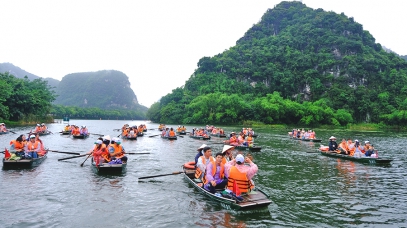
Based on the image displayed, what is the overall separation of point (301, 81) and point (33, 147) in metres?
104

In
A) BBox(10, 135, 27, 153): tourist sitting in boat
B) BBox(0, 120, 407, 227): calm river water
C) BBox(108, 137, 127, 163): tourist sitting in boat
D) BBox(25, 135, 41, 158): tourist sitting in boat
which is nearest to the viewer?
BBox(0, 120, 407, 227): calm river water

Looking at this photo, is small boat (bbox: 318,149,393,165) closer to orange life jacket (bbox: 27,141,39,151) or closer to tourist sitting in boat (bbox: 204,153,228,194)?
tourist sitting in boat (bbox: 204,153,228,194)

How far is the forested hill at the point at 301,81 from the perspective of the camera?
86688 mm

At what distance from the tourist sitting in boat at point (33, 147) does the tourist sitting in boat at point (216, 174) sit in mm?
11797

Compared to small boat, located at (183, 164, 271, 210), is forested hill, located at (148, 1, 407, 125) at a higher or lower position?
higher

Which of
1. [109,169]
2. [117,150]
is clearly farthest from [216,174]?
[117,150]

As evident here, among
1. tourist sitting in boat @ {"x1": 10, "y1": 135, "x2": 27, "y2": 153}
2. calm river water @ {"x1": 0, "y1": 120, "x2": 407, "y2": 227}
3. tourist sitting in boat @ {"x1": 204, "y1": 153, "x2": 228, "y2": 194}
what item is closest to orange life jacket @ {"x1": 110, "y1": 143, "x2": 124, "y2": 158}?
calm river water @ {"x1": 0, "y1": 120, "x2": 407, "y2": 227}

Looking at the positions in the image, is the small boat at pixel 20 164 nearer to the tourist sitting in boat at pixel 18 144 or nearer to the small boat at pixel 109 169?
the tourist sitting in boat at pixel 18 144

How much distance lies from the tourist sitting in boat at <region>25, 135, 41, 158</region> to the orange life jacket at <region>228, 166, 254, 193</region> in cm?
1300

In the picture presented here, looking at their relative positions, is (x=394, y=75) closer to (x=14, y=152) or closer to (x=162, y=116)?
(x=162, y=116)

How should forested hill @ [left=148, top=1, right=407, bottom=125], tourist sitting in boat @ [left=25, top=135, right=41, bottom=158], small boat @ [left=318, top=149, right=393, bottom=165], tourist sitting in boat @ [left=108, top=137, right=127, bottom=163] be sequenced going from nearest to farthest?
tourist sitting in boat @ [left=108, top=137, right=127, bottom=163] → tourist sitting in boat @ [left=25, top=135, right=41, bottom=158] → small boat @ [left=318, top=149, right=393, bottom=165] → forested hill @ [left=148, top=1, right=407, bottom=125]

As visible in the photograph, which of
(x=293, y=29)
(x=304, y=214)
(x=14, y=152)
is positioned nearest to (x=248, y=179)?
(x=304, y=214)

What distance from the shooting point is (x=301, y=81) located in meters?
110

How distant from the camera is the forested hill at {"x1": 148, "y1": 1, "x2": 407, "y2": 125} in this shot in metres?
86.7
